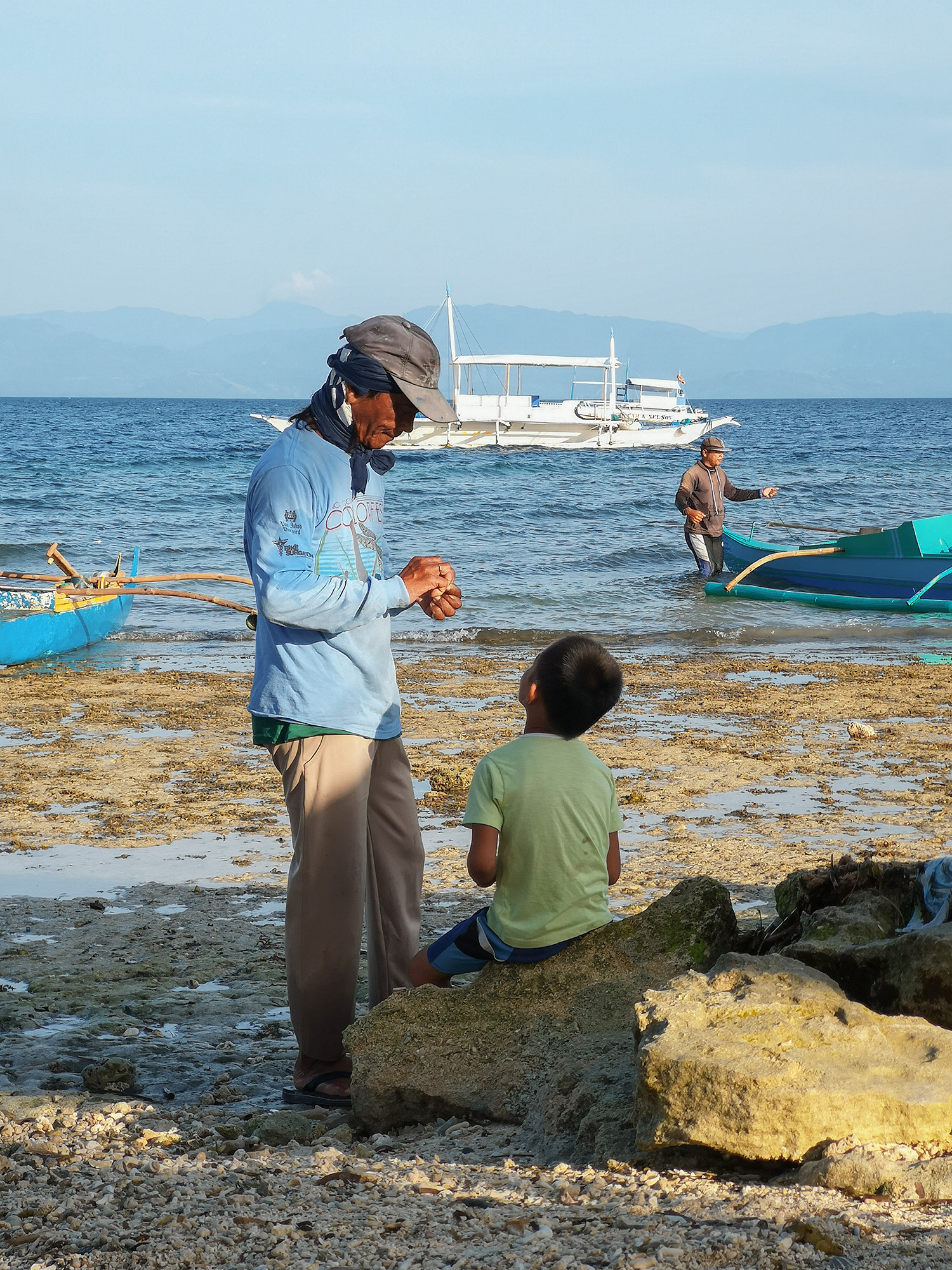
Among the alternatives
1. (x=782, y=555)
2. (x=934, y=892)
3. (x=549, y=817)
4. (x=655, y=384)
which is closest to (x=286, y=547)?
(x=549, y=817)

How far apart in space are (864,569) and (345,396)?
11603 mm

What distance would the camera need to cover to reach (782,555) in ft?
44.6

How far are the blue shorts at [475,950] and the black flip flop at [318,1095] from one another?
367mm

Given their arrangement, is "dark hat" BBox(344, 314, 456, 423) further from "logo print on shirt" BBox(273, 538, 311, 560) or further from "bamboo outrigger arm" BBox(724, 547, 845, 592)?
"bamboo outrigger arm" BBox(724, 547, 845, 592)

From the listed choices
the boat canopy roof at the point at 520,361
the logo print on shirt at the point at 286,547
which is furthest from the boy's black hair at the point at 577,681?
the boat canopy roof at the point at 520,361

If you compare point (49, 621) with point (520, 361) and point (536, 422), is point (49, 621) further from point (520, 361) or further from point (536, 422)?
point (536, 422)

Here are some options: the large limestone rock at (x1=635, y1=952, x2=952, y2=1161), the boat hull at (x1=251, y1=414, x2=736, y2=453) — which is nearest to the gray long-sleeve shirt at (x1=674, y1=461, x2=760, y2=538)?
the large limestone rock at (x1=635, y1=952, x2=952, y2=1161)

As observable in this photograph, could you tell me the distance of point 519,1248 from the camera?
81.5 inches

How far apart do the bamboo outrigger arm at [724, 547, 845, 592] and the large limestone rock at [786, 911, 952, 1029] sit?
10.8m

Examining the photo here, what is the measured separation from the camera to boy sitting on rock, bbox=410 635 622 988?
3.03 m

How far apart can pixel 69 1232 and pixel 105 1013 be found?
1.56 meters

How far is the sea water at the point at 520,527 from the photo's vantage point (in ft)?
41.4

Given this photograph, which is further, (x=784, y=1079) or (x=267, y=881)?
(x=267, y=881)

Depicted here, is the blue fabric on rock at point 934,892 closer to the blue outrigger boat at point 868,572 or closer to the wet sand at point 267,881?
the wet sand at point 267,881
